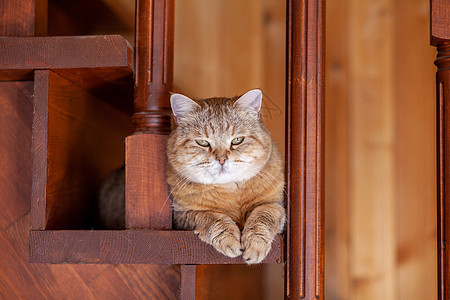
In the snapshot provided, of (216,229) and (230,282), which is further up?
(216,229)

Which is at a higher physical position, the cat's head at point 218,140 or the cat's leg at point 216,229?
the cat's head at point 218,140

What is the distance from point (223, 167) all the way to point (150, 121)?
0.23 meters

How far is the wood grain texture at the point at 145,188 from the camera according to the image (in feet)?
4.14

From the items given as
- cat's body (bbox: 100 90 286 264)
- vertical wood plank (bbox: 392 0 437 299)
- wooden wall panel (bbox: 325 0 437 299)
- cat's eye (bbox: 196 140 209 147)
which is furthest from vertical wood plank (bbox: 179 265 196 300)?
vertical wood plank (bbox: 392 0 437 299)

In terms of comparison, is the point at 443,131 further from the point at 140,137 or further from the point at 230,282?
the point at 230,282

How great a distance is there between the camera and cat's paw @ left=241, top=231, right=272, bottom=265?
3.77 feet

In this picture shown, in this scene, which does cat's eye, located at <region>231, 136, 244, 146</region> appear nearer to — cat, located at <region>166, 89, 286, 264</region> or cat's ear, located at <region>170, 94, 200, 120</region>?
cat, located at <region>166, 89, 286, 264</region>

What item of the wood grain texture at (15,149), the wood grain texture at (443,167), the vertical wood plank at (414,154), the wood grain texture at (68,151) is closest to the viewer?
the wood grain texture at (443,167)

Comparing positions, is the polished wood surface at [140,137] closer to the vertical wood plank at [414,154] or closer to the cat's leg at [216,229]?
the cat's leg at [216,229]

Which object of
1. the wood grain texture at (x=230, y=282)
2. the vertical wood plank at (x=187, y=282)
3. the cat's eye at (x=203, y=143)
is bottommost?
the wood grain texture at (x=230, y=282)

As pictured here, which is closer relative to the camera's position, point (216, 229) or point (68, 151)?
point (216, 229)

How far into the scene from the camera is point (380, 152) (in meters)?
1.86

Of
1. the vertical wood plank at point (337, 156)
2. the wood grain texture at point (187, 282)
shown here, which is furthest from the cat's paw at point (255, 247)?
the vertical wood plank at point (337, 156)

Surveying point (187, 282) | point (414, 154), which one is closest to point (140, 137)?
point (187, 282)
